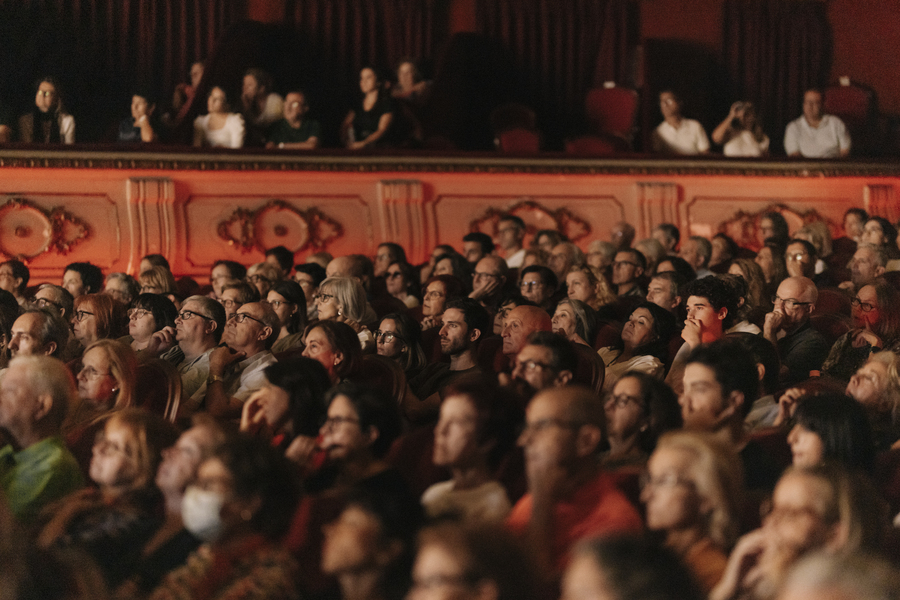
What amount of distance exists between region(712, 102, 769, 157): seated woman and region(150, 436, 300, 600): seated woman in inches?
165

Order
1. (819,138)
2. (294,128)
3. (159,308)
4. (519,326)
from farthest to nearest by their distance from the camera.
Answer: (819,138) < (294,128) < (159,308) < (519,326)

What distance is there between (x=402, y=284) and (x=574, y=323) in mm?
1072

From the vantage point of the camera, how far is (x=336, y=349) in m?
2.40

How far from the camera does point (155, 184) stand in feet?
14.7

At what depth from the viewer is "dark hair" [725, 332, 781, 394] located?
224 cm

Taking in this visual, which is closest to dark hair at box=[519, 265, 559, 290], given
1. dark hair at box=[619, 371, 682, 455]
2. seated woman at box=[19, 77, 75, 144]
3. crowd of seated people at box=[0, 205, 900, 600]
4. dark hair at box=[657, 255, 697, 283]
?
crowd of seated people at box=[0, 205, 900, 600]

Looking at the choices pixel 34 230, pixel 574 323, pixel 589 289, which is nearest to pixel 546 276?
pixel 589 289

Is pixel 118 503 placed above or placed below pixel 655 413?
below

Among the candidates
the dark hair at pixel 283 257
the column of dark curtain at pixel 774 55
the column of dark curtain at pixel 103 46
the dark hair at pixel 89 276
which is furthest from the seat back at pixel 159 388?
the column of dark curtain at pixel 774 55

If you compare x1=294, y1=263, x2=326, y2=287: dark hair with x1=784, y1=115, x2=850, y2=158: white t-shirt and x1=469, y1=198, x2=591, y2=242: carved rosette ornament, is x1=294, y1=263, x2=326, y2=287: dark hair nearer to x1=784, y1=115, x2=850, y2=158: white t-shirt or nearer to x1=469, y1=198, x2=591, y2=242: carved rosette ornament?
x1=469, y1=198, x2=591, y2=242: carved rosette ornament

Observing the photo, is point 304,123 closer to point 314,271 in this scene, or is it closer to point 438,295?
point 314,271

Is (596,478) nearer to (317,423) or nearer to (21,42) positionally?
(317,423)

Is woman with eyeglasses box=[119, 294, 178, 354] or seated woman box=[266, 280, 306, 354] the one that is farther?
seated woman box=[266, 280, 306, 354]

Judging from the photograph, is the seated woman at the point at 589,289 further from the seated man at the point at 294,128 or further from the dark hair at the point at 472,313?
the seated man at the point at 294,128
